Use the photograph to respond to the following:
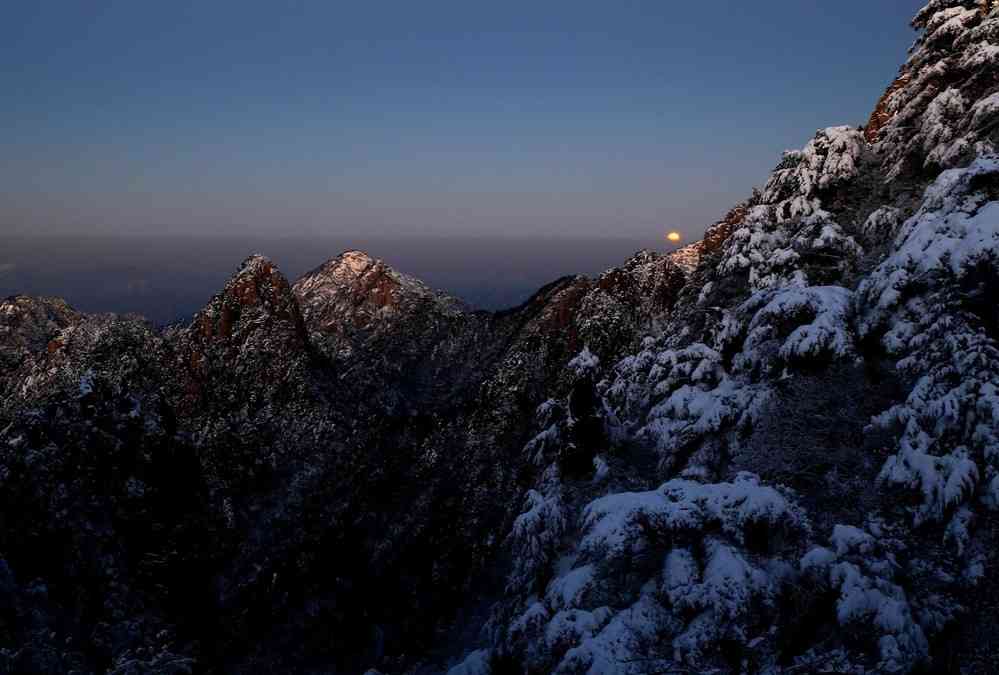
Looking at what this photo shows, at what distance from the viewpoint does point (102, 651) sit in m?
20.8

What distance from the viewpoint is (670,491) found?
9.98 meters

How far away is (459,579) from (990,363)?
30864 mm

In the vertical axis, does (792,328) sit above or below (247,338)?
above

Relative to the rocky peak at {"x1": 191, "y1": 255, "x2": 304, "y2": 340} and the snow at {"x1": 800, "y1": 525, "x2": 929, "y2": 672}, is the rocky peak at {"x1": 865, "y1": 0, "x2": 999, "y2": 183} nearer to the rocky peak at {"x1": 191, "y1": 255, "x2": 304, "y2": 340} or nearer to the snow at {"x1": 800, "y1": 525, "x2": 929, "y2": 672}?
the snow at {"x1": 800, "y1": 525, "x2": 929, "y2": 672}

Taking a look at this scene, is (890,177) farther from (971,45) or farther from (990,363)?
(990,363)

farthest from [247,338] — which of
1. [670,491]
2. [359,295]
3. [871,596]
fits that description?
[871,596]

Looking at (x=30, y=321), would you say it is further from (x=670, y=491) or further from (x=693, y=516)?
(x=693, y=516)

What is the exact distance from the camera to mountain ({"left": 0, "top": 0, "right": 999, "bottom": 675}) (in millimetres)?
8555

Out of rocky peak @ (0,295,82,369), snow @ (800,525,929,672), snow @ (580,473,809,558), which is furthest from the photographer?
rocky peak @ (0,295,82,369)

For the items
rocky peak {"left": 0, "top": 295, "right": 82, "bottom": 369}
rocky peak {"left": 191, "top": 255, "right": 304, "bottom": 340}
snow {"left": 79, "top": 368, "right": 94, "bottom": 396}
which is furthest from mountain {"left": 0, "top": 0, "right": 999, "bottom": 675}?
rocky peak {"left": 0, "top": 295, "right": 82, "bottom": 369}

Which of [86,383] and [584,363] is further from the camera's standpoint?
[86,383]

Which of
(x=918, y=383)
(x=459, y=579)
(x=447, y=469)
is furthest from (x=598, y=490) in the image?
(x=447, y=469)

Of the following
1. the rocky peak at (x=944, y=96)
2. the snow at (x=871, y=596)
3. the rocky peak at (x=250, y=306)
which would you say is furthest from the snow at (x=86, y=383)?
the rocky peak at (x=944, y=96)

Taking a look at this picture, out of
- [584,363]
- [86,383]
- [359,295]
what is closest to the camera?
[584,363]
